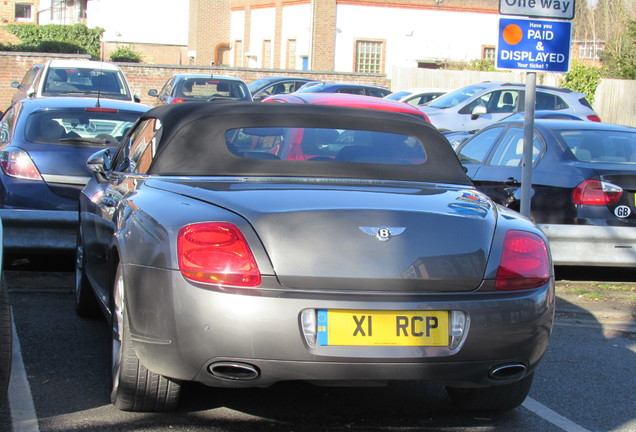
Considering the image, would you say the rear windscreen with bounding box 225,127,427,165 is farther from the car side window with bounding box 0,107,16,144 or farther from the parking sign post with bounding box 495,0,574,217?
the car side window with bounding box 0,107,16,144

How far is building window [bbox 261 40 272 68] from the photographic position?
50594mm

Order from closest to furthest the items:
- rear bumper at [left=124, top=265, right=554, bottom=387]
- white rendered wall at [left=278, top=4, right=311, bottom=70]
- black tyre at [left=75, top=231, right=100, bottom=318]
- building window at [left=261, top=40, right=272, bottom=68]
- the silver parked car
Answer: rear bumper at [left=124, top=265, right=554, bottom=387] < black tyre at [left=75, top=231, right=100, bottom=318] < the silver parked car < white rendered wall at [left=278, top=4, right=311, bottom=70] < building window at [left=261, top=40, right=272, bottom=68]

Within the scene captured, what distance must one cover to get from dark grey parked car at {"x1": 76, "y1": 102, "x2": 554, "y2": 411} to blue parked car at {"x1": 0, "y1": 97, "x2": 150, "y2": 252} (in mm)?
3354

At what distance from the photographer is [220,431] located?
13.0 ft

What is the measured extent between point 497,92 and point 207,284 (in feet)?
56.4

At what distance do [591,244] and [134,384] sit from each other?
192 inches

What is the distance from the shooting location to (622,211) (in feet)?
25.1

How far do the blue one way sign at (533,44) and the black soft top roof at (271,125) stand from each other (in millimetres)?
2878

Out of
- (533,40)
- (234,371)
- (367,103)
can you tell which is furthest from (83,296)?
(367,103)

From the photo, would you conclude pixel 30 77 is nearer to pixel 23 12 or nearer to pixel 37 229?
pixel 37 229

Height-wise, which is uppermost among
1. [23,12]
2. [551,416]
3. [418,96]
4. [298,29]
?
[23,12]

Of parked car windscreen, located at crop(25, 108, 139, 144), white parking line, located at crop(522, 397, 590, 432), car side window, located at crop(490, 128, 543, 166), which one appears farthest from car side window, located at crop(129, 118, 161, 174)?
car side window, located at crop(490, 128, 543, 166)

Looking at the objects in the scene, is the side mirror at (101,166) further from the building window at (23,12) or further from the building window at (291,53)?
the building window at (23,12)

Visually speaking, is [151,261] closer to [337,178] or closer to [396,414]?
[337,178]
